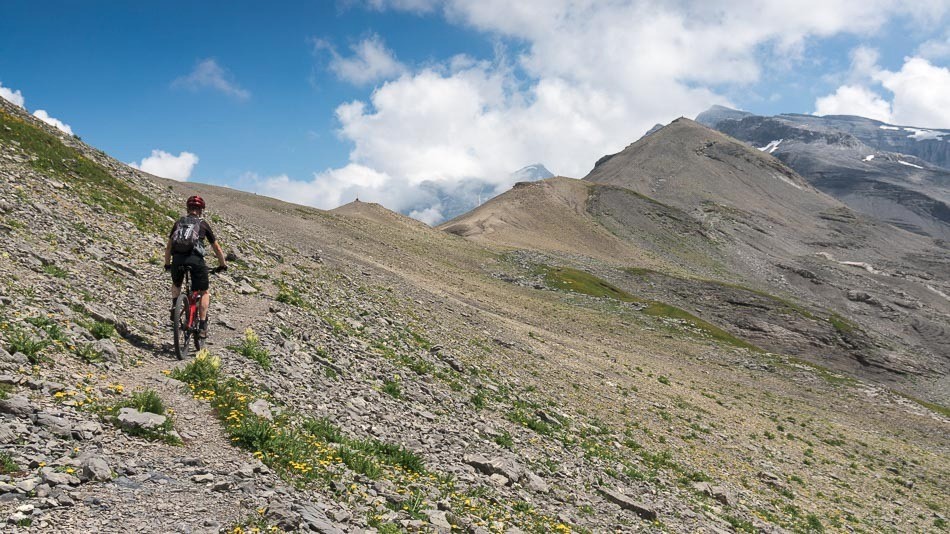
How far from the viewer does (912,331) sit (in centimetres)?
9394

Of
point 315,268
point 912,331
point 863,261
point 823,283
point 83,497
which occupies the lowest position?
point 83,497

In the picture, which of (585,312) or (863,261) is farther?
(863,261)

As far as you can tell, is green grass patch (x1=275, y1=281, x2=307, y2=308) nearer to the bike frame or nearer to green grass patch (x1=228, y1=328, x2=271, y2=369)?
green grass patch (x1=228, y1=328, x2=271, y2=369)

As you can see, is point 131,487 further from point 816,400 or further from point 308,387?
point 816,400

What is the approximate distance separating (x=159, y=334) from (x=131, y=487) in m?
6.81

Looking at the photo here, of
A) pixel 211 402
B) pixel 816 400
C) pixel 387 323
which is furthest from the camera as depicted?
pixel 816 400

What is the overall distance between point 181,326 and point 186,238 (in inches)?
75.8

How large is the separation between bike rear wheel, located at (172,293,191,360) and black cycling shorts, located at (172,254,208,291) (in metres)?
0.38

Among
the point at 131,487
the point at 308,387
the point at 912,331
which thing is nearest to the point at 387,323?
the point at 308,387

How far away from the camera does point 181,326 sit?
38.1ft

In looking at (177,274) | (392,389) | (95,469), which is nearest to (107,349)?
(177,274)

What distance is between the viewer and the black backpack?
11.8 m

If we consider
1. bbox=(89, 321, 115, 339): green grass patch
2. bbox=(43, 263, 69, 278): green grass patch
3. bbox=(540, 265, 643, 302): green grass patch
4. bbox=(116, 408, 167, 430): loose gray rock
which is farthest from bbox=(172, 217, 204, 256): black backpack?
bbox=(540, 265, 643, 302): green grass patch

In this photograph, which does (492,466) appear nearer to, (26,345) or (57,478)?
(57,478)
